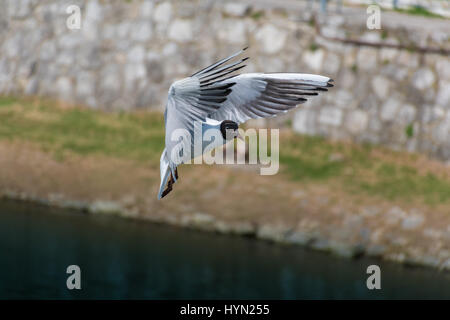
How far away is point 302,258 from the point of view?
28.3m

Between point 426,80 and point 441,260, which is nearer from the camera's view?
point 441,260

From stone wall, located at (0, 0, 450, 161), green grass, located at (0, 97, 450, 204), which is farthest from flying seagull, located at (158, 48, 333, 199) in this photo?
stone wall, located at (0, 0, 450, 161)

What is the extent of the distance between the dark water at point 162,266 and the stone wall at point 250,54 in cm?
679

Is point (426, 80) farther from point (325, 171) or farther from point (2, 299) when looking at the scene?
point (2, 299)

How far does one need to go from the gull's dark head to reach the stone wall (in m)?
22.3

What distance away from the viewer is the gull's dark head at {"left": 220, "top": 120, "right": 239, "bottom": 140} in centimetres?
1126

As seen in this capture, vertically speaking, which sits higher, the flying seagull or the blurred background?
the blurred background

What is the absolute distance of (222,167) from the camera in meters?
31.5

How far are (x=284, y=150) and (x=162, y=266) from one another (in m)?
7.62

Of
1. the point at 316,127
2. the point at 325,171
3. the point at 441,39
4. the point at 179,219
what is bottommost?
the point at 179,219

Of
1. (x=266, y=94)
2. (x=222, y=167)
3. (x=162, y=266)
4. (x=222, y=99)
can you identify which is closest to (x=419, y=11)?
(x=222, y=167)

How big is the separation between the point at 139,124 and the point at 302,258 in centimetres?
922

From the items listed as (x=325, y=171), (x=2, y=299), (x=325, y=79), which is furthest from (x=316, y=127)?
(x=325, y=79)

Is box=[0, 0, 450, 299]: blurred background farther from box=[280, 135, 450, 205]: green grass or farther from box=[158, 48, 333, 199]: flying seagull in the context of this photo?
box=[158, 48, 333, 199]: flying seagull
